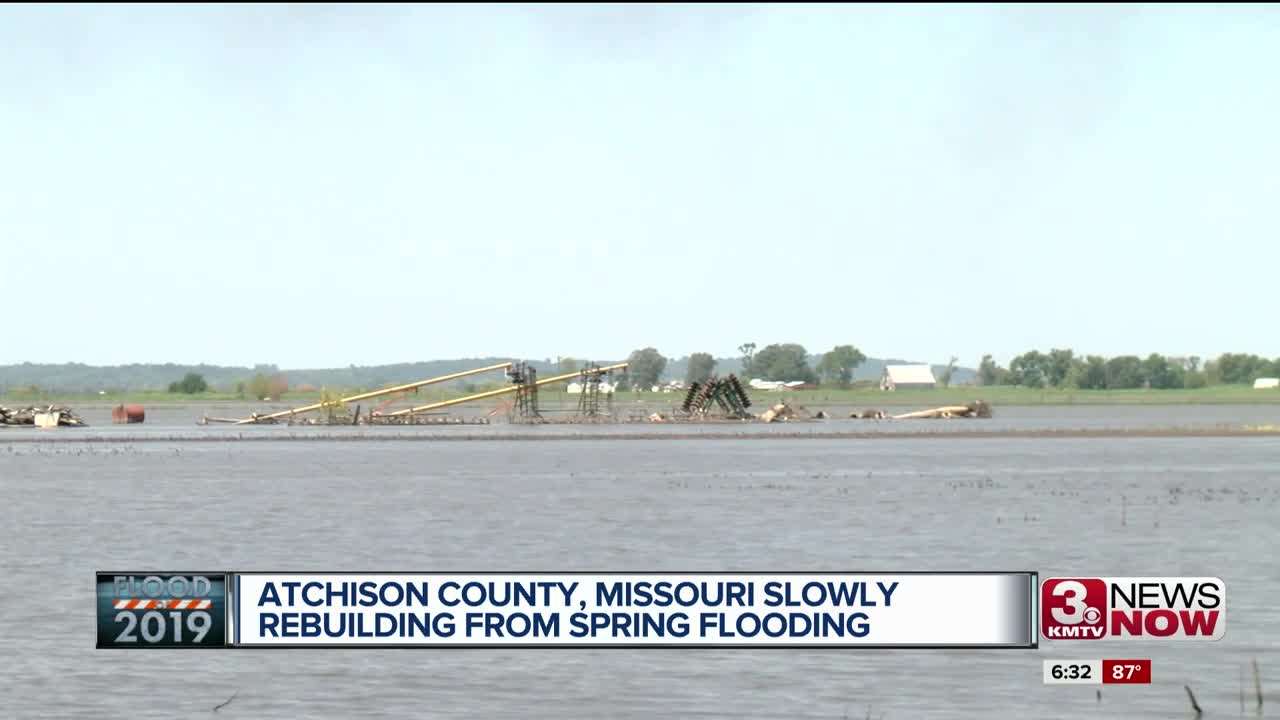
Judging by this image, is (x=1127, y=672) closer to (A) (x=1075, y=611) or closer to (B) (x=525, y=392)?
(A) (x=1075, y=611)

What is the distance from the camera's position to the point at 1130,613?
95.5ft

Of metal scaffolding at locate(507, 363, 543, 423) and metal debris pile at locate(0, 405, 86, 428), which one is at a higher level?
metal scaffolding at locate(507, 363, 543, 423)

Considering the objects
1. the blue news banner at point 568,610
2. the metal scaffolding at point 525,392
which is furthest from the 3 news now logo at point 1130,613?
the metal scaffolding at point 525,392

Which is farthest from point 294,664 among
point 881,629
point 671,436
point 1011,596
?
point 671,436

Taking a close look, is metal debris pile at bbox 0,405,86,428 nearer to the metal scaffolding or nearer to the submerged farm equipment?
the submerged farm equipment

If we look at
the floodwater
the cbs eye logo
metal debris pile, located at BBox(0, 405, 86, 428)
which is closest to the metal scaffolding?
metal debris pile, located at BBox(0, 405, 86, 428)

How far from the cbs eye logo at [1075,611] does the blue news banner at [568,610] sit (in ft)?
6.58

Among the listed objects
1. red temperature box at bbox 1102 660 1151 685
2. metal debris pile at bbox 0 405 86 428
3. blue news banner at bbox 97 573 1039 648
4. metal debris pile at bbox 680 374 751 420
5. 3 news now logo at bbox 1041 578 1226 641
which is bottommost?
red temperature box at bbox 1102 660 1151 685

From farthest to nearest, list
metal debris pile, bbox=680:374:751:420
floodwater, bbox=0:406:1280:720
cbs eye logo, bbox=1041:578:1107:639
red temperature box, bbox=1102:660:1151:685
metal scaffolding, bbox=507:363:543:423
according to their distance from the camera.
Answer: metal debris pile, bbox=680:374:751:420 → metal scaffolding, bbox=507:363:543:423 → cbs eye logo, bbox=1041:578:1107:639 → red temperature box, bbox=1102:660:1151:685 → floodwater, bbox=0:406:1280:720

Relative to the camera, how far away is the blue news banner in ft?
76.1

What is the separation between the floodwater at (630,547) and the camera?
83.4 feet

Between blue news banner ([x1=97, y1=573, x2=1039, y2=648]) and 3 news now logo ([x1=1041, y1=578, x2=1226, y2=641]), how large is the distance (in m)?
2.67

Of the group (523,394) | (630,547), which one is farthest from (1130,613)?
(523,394)

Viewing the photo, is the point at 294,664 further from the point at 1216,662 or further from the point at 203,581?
the point at 1216,662
